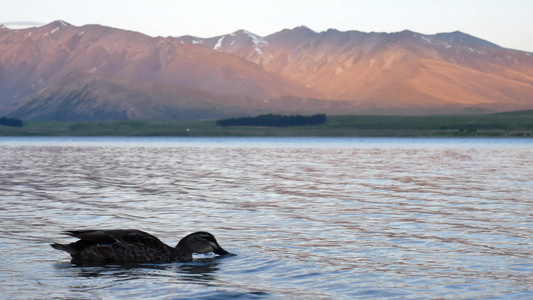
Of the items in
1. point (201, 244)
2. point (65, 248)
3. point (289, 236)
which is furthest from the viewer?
point (289, 236)

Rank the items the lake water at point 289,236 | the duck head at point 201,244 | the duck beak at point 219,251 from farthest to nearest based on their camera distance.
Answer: the duck beak at point 219,251 → the duck head at point 201,244 → the lake water at point 289,236

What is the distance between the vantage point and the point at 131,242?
20.8m

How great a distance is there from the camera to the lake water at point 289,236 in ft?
57.9

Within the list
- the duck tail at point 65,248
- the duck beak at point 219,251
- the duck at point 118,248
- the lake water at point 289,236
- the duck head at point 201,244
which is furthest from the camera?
the duck beak at point 219,251

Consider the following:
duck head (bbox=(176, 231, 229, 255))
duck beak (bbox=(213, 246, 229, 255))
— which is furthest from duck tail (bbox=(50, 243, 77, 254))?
duck beak (bbox=(213, 246, 229, 255))

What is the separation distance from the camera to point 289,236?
25.4m

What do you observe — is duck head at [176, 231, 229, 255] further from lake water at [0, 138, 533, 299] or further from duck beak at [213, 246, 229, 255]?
lake water at [0, 138, 533, 299]

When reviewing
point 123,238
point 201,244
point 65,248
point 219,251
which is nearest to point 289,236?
point 219,251

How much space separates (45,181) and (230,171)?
16316mm

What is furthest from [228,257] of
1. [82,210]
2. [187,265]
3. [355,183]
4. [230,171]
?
[230,171]

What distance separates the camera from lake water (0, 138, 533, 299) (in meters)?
17.6

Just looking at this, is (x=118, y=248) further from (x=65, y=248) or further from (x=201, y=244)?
(x=201, y=244)

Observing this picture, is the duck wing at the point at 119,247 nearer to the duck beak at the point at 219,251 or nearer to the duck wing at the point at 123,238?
the duck wing at the point at 123,238

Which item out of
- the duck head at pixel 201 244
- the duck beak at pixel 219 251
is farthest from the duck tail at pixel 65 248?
the duck beak at pixel 219 251
